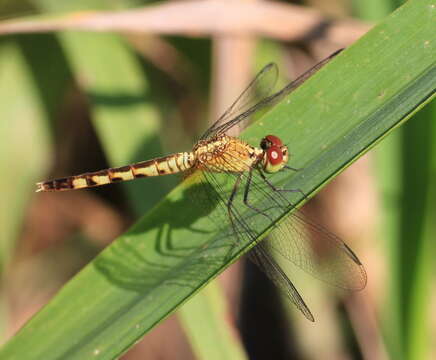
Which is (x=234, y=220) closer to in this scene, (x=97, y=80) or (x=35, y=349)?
(x=35, y=349)

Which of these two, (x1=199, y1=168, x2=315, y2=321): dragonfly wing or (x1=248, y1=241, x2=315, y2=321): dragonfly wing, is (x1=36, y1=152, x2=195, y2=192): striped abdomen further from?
(x1=248, y1=241, x2=315, y2=321): dragonfly wing

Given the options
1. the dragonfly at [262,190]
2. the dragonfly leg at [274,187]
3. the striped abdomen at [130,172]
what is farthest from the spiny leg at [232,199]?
the striped abdomen at [130,172]

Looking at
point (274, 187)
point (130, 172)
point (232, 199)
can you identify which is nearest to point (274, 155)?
point (274, 187)

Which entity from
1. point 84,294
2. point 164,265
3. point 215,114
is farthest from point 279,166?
point 215,114

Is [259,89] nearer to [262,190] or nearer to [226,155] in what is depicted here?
[226,155]

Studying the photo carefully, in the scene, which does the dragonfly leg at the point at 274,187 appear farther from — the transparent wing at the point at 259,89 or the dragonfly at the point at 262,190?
the transparent wing at the point at 259,89

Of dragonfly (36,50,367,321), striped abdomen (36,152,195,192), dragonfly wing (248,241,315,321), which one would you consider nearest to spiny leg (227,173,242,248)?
dragonfly (36,50,367,321)
